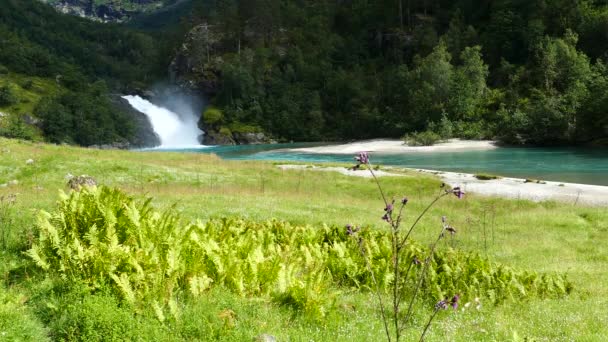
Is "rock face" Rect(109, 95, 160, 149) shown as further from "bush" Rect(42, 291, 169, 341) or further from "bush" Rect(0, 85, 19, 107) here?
"bush" Rect(42, 291, 169, 341)

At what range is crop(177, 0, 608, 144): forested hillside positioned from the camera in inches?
3479

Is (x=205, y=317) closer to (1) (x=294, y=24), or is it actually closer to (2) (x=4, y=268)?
(2) (x=4, y=268)

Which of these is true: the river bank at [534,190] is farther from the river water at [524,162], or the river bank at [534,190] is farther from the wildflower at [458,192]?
the wildflower at [458,192]

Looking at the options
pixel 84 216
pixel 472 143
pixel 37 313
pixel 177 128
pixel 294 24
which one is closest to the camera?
pixel 37 313

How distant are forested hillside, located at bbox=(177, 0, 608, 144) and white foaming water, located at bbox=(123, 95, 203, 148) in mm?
10700

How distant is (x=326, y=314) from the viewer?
841 cm

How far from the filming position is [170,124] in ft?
449

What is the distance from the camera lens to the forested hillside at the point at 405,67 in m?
88.4

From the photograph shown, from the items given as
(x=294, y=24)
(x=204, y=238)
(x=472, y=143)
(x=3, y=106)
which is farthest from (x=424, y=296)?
(x=294, y=24)

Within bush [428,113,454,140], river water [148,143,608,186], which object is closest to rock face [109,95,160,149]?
river water [148,143,608,186]

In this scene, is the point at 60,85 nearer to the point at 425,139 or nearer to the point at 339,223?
the point at 425,139

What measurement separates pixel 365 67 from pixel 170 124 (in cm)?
6135

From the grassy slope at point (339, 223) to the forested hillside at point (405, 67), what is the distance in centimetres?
6097

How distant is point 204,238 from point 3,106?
126 m
